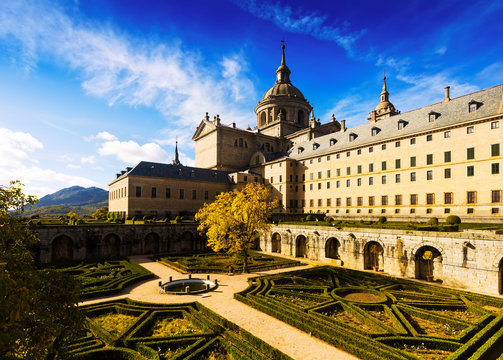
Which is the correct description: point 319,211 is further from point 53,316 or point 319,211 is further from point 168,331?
point 53,316

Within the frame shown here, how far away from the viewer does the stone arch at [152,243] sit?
1606 inches

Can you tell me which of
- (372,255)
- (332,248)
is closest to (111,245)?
(332,248)

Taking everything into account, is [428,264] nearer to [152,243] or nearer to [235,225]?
[235,225]

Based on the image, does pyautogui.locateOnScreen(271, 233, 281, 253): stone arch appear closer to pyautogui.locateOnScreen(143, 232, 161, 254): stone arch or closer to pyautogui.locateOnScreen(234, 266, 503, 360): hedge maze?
pyautogui.locateOnScreen(234, 266, 503, 360): hedge maze

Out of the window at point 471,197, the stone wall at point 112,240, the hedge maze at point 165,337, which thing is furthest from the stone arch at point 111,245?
the window at point 471,197

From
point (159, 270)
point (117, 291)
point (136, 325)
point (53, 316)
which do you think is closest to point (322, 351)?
point (136, 325)

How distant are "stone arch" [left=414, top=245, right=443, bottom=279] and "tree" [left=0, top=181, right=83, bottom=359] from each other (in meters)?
28.9

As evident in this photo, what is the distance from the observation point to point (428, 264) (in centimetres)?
2639

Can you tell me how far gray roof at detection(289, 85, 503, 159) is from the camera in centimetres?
3556

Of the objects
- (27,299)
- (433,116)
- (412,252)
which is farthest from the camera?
(433,116)

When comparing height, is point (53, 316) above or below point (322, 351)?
above

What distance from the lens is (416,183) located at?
40.7 m

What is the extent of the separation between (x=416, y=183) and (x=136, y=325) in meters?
41.6

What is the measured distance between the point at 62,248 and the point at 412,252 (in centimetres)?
4206
